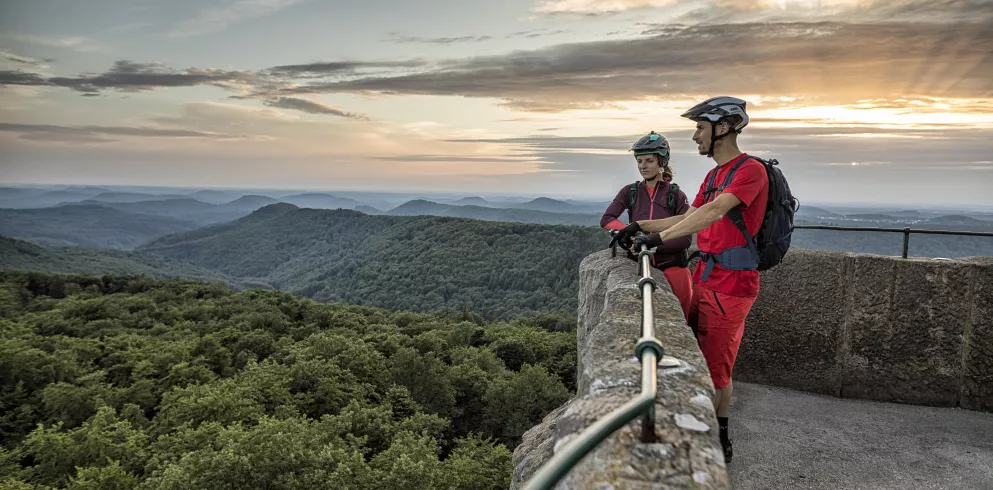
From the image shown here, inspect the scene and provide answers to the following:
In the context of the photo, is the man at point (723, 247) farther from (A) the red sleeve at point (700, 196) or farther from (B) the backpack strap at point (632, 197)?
(B) the backpack strap at point (632, 197)

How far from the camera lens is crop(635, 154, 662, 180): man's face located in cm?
543

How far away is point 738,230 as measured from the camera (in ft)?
12.3

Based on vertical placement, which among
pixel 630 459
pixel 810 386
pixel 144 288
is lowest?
pixel 144 288

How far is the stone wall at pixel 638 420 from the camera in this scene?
1857 mm

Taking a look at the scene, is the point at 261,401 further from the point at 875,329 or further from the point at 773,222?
the point at 773,222

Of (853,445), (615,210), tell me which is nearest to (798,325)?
(853,445)

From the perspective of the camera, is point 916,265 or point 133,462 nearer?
point 916,265

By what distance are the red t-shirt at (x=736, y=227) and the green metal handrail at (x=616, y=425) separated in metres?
Answer: 1.55

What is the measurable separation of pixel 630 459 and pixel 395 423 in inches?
1004

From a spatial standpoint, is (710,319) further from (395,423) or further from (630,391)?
(395,423)

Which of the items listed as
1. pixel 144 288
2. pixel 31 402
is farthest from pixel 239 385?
pixel 144 288

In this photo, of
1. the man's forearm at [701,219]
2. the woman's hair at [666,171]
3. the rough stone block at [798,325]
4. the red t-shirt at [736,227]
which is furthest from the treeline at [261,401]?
the man's forearm at [701,219]

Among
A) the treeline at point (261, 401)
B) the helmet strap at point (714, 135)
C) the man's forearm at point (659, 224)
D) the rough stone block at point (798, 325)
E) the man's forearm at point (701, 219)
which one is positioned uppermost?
the helmet strap at point (714, 135)

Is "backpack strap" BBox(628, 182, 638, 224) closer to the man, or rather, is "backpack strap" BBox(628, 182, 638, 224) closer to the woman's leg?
the woman's leg
